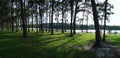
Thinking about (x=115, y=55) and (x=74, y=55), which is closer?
(x=74, y=55)

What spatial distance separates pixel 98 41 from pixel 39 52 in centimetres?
978

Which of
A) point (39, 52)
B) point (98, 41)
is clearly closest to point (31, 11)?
point (98, 41)

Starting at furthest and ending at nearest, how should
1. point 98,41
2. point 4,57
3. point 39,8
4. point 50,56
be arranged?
point 39,8, point 98,41, point 50,56, point 4,57

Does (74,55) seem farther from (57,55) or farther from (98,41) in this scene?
(98,41)

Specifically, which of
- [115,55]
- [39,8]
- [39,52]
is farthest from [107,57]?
[39,8]

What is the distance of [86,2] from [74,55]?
121 feet

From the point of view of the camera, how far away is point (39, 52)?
63.7 ft

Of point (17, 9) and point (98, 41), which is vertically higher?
point (17, 9)

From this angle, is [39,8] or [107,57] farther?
[39,8]

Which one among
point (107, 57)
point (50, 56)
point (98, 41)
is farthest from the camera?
point (98, 41)

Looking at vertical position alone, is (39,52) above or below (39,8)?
below

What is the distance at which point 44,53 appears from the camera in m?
19.0

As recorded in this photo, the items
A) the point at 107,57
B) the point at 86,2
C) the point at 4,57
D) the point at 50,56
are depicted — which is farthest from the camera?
the point at 86,2

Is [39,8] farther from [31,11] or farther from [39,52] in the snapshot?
[39,52]
